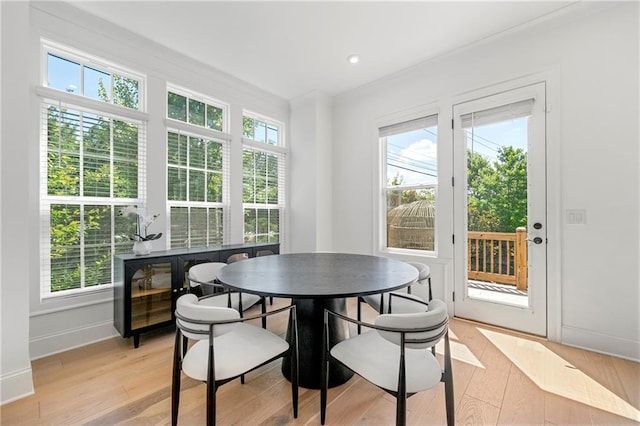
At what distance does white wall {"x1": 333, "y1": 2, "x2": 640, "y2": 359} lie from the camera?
227cm

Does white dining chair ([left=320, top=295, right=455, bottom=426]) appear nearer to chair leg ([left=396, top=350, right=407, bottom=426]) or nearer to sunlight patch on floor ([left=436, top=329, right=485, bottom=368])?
chair leg ([left=396, top=350, right=407, bottom=426])

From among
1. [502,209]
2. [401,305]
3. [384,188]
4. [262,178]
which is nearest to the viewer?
[401,305]

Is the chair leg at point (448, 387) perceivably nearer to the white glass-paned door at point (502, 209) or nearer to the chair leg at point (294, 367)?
the chair leg at point (294, 367)

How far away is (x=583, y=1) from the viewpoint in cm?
236

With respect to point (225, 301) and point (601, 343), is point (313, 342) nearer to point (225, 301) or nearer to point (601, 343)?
point (225, 301)

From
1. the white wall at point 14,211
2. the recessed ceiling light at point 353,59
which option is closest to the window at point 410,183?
the recessed ceiling light at point 353,59

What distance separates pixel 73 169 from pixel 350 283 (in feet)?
8.74

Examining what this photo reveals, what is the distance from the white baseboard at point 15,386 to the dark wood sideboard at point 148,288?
2.09 feet

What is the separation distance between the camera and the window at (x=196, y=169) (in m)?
3.22

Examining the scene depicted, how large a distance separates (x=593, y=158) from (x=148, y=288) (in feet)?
13.6

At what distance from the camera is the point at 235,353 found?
1.48 meters

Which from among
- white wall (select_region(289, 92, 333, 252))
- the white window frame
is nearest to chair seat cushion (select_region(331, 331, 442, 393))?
the white window frame

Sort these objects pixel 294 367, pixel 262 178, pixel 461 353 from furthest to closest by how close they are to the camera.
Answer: pixel 262 178 → pixel 461 353 → pixel 294 367

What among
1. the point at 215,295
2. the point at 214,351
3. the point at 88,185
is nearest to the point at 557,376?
the point at 214,351
